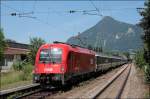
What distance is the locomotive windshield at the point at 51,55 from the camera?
23572 mm

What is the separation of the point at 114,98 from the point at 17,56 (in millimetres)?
53220

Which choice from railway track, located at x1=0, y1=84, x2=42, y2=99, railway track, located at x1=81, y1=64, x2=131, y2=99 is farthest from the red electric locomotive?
→ railway track, located at x1=81, y1=64, x2=131, y2=99

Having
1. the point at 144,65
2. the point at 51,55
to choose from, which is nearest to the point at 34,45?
the point at 144,65

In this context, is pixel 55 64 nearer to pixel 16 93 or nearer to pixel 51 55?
pixel 51 55

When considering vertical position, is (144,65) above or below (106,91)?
above

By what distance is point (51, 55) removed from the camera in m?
23.8

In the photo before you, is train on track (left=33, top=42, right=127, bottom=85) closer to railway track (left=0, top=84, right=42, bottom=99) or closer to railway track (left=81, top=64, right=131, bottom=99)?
railway track (left=0, top=84, right=42, bottom=99)

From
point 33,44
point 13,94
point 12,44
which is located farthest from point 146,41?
point 12,44

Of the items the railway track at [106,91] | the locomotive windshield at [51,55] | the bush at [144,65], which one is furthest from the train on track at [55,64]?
the bush at [144,65]

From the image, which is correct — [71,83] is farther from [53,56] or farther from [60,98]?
[60,98]

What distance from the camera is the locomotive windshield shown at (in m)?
23.6

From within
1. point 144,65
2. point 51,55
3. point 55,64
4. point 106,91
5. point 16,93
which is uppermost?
point 51,55

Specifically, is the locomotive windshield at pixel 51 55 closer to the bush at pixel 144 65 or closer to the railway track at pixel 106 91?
the railway track at pixel 106 91

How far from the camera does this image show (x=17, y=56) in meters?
71.2
